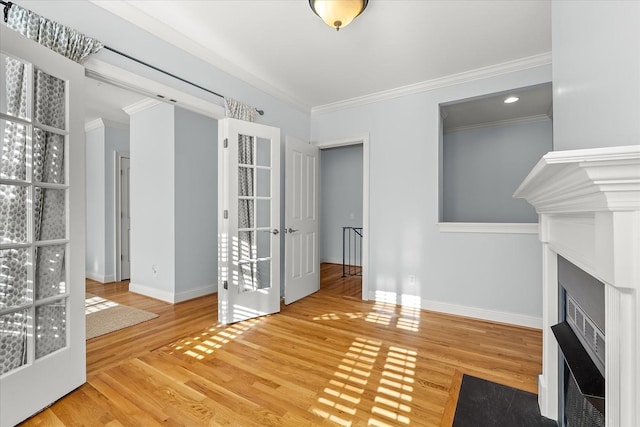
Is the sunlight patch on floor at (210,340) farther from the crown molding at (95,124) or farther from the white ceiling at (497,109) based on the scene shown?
the crown molding at (95,124)

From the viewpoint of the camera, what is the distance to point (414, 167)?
11.3ft

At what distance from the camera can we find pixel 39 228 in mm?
1616

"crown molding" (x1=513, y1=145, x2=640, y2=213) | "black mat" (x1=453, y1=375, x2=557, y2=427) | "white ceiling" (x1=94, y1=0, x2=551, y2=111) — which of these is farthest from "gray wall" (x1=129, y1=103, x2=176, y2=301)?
"crown molding" (x1=513, y1=145, x2=640, y2=213)

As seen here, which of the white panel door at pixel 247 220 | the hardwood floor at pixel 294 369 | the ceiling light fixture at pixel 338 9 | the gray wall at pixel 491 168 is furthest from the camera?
the gray wall at pixel 491 168

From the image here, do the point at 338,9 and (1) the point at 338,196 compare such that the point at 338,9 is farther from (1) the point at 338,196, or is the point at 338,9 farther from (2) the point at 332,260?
(2) the point at 332,260

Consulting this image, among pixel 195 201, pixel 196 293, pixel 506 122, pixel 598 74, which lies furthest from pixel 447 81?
pixel 196 293

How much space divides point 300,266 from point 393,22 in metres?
2.78

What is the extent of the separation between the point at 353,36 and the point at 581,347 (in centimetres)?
260

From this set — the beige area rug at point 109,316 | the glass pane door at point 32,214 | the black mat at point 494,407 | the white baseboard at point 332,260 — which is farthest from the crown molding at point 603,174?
the white baseboard at point 332,260

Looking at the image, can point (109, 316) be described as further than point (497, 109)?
No

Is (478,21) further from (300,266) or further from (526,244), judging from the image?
(300,266)

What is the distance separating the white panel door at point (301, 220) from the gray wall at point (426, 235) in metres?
0.69

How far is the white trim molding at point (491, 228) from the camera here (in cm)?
285

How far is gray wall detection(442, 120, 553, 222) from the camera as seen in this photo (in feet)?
14.7
